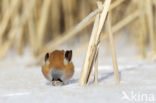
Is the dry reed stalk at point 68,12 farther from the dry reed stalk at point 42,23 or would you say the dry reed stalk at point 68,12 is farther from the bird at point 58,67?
the bird at point 58,67

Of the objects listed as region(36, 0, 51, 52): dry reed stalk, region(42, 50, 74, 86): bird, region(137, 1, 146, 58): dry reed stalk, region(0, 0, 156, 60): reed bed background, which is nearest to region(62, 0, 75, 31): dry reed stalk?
region(0, 0, 156, 60): reed bed background

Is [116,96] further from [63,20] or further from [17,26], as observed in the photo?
[63,20]

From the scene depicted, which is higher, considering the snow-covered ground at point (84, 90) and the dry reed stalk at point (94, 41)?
the dry reed stalk at point (94, 41)

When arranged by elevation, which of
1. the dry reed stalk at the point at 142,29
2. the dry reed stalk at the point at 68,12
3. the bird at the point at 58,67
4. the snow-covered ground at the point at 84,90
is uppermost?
the dry reed stalk at the point at 68,12

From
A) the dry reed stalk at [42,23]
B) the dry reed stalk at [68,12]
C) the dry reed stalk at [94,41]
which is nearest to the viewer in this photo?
the dry reed stalk at [94,41]

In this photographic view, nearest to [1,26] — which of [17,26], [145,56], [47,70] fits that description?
[17,26]

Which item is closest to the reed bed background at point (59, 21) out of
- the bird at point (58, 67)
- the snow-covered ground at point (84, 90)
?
the snow-covered ground at point (84, 90)

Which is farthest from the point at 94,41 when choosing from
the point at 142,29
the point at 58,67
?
the point at 142,29

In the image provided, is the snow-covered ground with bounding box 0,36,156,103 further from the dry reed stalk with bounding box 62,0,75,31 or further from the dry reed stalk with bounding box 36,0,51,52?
the dry reed stalk with bounding box 62,0,75,31
